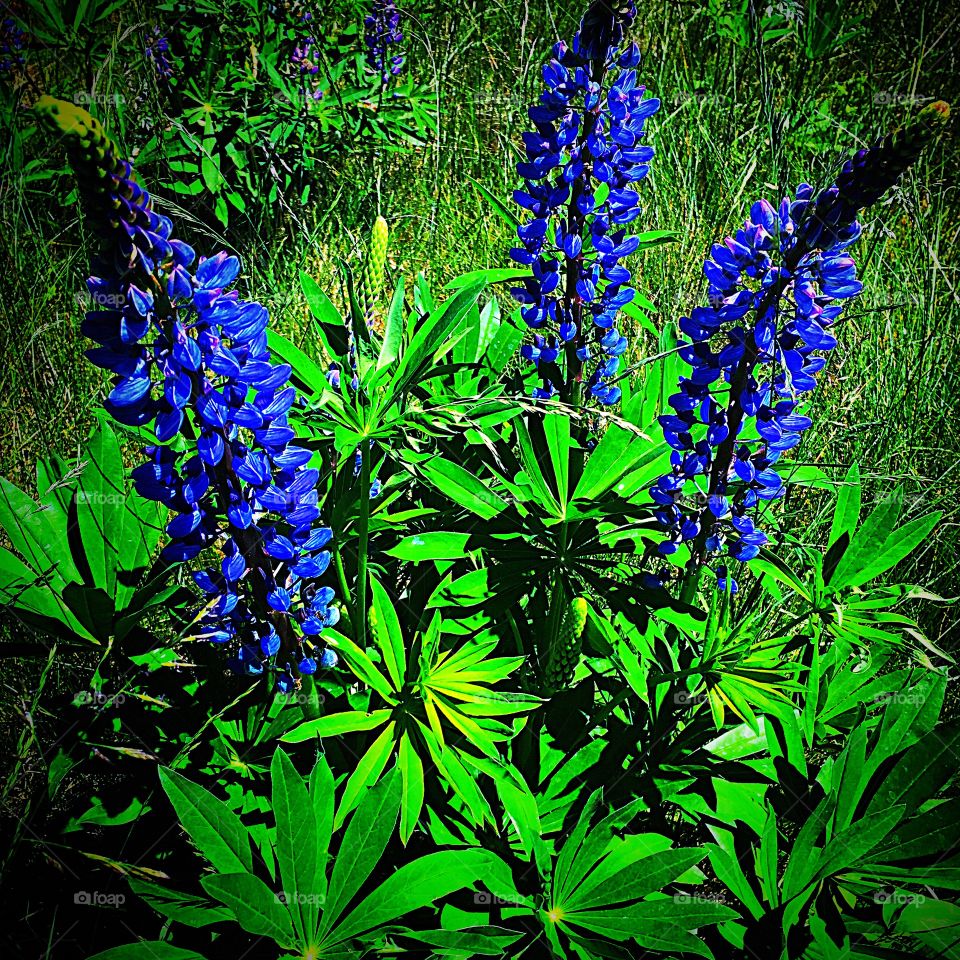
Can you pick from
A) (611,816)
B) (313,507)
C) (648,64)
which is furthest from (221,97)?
(611,816)

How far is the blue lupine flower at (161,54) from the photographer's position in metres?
3.53

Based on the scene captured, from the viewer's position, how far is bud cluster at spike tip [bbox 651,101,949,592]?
1339mm

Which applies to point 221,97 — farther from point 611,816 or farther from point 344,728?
point 611,816

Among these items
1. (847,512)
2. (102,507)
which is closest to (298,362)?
(102,507)

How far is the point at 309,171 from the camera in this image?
384cm

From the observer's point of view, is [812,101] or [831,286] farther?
[812,101]

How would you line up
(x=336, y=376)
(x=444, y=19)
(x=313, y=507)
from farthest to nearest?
1. (x=444, y=19)
2. (x=336, y=376)
3. (x=313, y=507)

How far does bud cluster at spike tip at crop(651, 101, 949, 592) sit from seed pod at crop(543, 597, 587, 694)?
0.23 metres

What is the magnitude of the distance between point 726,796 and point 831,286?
105cm

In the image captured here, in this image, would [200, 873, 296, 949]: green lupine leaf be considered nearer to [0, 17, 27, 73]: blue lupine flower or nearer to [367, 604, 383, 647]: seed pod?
[367, 604, 383, 647]: seed pod

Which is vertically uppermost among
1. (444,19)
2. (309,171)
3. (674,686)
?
(444,19)
